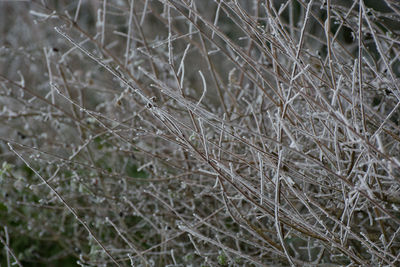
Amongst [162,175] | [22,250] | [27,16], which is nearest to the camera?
[162,175]

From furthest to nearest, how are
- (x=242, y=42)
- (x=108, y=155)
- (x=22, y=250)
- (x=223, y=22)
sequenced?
(x=223, y=22), (x=242, y=42), (x=22, y=250), (x=108, y=155)

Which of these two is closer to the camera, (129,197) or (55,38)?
(129,197)

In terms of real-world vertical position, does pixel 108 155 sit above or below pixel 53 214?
above

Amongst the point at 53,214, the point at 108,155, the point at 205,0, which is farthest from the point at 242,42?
the point at 53,214

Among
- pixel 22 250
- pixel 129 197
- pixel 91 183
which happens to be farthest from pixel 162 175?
pixel 22 250

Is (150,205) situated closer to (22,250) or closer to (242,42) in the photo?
(22,250)

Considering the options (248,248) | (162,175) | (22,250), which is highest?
(162,175)

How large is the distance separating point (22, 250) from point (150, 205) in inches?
33.8

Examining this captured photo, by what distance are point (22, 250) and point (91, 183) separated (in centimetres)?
77

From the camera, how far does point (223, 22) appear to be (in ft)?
12.9

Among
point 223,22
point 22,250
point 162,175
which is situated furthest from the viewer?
point 223,22

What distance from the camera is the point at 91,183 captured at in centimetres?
186

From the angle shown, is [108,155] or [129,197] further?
[108,155]

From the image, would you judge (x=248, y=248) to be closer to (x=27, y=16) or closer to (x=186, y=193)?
(x=186, y=193)
